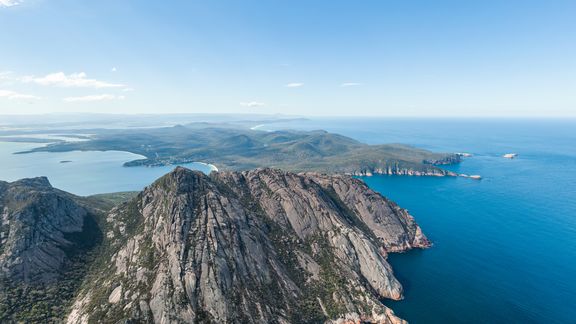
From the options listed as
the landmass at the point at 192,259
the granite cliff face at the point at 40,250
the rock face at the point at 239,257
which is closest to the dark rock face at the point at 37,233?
the granite cliff face at the point at 40,250

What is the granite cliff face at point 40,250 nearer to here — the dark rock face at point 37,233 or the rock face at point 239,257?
the dark rock face at point 37,233

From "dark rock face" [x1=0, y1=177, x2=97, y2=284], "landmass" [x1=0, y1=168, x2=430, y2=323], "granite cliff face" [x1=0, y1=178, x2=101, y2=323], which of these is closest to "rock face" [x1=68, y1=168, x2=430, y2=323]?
"landmass" [x1=0, y1=168, x2=430, y2=323]

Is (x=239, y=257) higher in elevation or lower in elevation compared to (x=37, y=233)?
lower

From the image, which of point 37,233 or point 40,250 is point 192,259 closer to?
point 40,250

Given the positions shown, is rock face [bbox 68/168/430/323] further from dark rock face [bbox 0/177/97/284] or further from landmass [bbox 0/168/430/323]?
dark rock face [bbox 0/177/97/284]

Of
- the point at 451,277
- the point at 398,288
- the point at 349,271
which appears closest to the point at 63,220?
the point at 349,271

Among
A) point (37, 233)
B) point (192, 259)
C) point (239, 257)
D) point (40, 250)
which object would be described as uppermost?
point (37, 233)

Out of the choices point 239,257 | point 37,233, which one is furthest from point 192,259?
point 37,233
